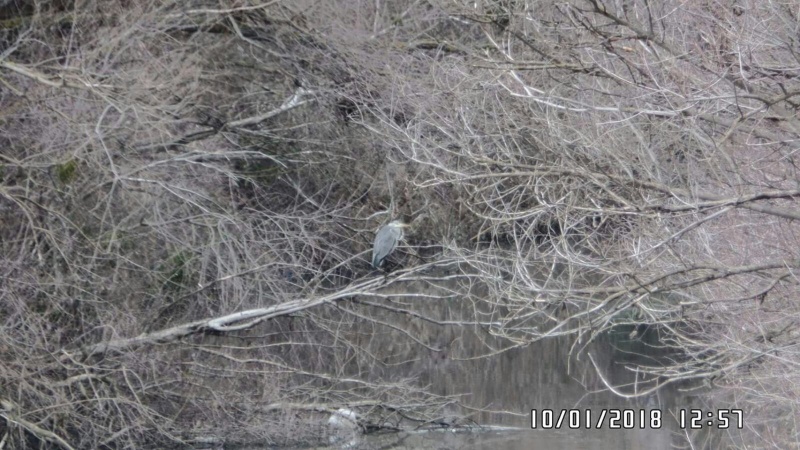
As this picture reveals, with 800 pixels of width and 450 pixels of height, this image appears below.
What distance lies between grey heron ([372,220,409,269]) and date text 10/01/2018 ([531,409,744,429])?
2.01 m

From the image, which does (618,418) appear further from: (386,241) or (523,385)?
(386,241)

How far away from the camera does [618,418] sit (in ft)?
31.3

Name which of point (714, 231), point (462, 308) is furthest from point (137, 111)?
point (462, 308)

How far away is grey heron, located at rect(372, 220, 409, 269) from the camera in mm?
8953

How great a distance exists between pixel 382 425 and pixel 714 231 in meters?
3.28

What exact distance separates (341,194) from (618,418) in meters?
3.36

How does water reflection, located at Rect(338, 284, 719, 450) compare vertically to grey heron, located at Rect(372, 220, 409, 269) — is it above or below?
below

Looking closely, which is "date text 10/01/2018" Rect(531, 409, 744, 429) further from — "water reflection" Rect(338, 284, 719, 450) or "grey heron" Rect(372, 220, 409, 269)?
"grey heron" Rect(372, 220, 409, 269)

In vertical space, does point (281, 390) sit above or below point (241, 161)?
below

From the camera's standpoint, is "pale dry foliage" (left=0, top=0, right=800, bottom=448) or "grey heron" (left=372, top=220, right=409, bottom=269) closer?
"pale dry foliage" (left=0, top=0, right=800, bottom=448)

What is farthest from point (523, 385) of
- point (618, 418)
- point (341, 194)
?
point (341, 194)

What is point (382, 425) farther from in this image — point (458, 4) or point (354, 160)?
point (458, 4)

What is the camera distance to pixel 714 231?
716 cm

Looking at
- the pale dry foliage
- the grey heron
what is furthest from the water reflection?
the grey heron
